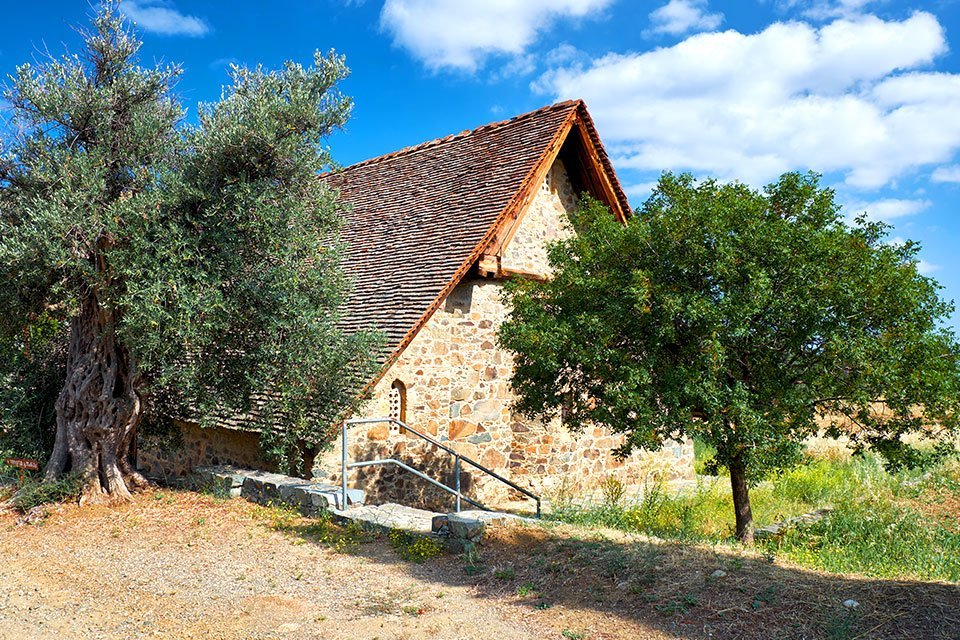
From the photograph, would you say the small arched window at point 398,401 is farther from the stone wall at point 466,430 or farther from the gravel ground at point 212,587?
the gravel ground at point 212,587

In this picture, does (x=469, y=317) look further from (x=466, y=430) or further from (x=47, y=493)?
(x=47, y=493)

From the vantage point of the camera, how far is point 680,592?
6.42m

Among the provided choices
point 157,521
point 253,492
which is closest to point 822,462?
point 253,492

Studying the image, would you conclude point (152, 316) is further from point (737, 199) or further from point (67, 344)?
point (737, 199)

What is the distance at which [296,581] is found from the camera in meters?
7.46

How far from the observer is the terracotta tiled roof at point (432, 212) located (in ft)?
42.3

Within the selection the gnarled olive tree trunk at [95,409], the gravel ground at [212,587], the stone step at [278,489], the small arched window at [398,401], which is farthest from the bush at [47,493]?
the small arched window at [398,401]

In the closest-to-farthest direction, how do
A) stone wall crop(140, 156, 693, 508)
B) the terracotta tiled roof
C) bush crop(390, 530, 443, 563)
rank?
bush crop(390, 530, 443, 563), stone wall crop(140, 156, 693, 508), the terracotta tiled roof

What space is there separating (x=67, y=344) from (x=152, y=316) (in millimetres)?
3820

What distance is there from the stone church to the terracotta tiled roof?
4 centimetres

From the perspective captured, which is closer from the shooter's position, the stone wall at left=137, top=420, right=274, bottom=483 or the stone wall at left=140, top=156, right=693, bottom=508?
the stone wall at left=137, top=420, right=274, bottom=483

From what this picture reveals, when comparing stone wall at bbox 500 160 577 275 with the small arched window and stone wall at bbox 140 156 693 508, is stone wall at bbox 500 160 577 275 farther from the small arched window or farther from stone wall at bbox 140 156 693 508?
the small arched window

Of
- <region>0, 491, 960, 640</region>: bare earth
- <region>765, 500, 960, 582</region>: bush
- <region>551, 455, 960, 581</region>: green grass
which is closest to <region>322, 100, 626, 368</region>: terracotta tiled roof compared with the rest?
<region>551, 455, 960, 581</region>: green grass

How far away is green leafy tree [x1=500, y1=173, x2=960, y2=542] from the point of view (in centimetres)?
730
